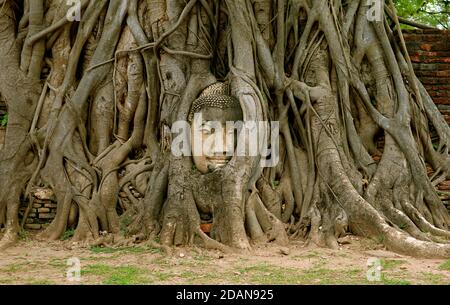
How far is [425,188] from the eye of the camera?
16.1ft

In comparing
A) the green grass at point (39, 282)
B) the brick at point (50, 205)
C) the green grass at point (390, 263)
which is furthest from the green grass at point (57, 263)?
the green grass at point (390, 263)

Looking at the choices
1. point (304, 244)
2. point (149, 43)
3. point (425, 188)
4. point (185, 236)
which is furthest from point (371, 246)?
point (149, 43)

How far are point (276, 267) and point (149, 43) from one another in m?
2.71

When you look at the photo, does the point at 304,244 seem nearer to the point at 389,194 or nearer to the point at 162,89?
the point at 389,194

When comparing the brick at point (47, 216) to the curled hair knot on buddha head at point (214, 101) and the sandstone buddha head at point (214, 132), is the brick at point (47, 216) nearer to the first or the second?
the sandstone buddha head at point (214, 132)

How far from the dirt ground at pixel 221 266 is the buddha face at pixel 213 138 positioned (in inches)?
34.4

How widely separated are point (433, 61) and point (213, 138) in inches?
128

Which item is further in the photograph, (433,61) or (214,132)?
(433,61)

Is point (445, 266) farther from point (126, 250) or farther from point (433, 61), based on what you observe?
point (433, 61)

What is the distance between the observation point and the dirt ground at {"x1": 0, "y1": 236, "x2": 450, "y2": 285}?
11.1 ft

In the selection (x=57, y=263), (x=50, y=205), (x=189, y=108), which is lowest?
(x=57, y=263)

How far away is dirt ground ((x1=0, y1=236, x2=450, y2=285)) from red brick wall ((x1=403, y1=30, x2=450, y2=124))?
2.68 m

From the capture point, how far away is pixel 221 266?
3.77 meters

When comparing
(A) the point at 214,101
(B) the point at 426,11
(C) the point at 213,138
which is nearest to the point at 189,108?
(A) the point at 214,101
